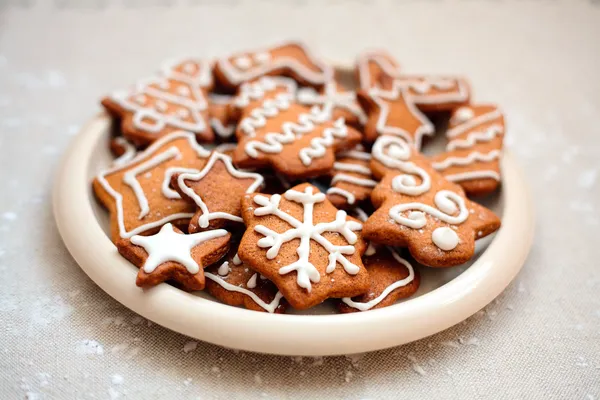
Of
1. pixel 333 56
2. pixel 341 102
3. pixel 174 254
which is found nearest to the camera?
pixel 174 254

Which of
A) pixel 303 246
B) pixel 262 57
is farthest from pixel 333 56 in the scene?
pixel 303 246

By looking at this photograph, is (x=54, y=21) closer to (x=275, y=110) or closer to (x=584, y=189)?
(x=275, y=110)

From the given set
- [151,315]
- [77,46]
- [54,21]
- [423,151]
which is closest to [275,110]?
[423,151]

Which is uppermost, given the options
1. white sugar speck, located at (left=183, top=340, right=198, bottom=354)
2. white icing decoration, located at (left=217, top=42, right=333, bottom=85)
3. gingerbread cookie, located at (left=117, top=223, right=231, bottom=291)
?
white icing decoration, located at (left=217, top=42, right=333, bottom=85)

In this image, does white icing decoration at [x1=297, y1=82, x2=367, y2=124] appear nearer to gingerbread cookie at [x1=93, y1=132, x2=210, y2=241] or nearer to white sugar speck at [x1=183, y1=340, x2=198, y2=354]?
gingerbread cookie at [x1=93, y1=132, x2=210, y2=241]

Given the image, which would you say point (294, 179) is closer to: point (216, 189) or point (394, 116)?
point (216, 189)

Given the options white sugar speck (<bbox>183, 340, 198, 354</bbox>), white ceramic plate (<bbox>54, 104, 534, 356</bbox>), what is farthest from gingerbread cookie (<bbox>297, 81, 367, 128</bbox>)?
white sugar speck (<bbox>183, 340, 198, 354</bbox>)

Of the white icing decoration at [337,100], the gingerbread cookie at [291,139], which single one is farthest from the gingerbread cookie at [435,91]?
the gingerbread cookie at [291,139]
